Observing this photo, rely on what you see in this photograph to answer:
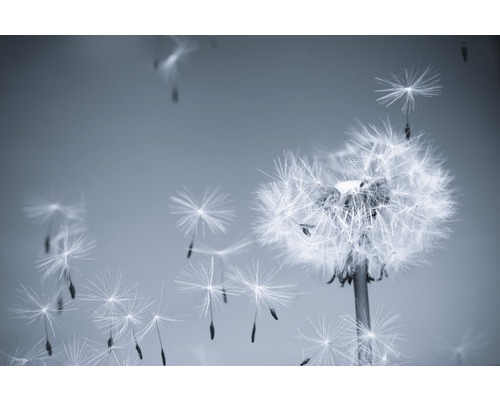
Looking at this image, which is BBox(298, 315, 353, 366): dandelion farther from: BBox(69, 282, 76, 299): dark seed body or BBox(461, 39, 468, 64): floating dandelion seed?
BBox(461, 39, 468, 64): floating dandelion seed

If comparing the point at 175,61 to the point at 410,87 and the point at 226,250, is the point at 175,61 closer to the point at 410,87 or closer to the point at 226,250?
the point at 226,250

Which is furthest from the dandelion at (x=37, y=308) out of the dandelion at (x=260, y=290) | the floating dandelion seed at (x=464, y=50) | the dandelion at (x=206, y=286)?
the floating dandelion seed at (x=464, y=50)

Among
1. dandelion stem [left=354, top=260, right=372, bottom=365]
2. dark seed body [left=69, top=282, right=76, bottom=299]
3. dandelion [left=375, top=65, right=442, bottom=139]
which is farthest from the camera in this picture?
dandelion [left=375, top=65, right=442, bottom=139]

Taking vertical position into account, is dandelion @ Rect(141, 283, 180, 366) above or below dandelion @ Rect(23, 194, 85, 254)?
below

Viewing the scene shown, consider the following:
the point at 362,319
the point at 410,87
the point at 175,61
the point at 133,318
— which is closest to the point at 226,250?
the point at 133,318

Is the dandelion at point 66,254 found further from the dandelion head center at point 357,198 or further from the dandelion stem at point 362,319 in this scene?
the dandelion stem at point 362,319

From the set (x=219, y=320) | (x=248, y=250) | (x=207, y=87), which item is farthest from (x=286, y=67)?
(x=219, y=320)

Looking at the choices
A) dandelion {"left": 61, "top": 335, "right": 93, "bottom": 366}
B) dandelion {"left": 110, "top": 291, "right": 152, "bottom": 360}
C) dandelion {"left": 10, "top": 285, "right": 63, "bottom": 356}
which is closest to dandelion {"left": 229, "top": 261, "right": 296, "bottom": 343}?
dandelion {"left": 110, "top": 291, "right": 152, "bottom": 360}

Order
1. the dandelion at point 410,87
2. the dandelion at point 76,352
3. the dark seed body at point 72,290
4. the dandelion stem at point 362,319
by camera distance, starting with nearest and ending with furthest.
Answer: the dandelion stem at point 362,319
the dandelion at point 76,352
the dark seed body at point 72,290
the dandelion at point 410,87
